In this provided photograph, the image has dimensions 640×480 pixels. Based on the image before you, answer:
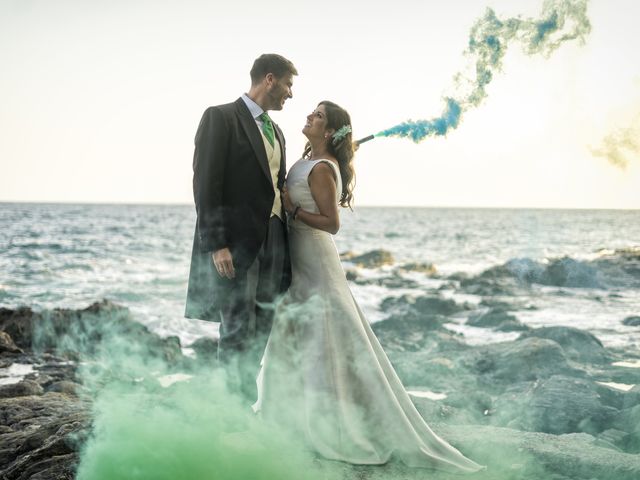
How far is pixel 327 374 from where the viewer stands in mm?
4195

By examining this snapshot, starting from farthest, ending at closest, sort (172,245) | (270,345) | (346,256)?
1. (172,245)
2. (346,256)
3. (270,345)

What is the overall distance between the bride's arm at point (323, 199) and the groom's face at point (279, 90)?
20.0 inches

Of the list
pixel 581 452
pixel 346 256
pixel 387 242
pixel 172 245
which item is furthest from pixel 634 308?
pixel 387 242

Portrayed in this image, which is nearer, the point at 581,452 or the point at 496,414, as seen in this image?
the point at 581,452

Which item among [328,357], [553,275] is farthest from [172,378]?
[553,275]

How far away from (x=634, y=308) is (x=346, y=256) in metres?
19.3

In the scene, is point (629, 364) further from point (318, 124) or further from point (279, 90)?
point (279, 90)

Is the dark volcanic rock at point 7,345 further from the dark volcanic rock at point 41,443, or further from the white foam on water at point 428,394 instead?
the white foam on water at point 428,394

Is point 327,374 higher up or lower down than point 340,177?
lower down

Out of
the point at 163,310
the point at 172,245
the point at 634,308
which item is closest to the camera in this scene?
the point at 163,310

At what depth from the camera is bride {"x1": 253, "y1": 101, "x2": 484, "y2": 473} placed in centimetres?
410

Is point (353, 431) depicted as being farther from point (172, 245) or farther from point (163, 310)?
point (172, 245)

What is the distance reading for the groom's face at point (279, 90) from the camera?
4.29 metres

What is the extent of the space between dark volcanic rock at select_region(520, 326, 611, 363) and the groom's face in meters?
8.26
